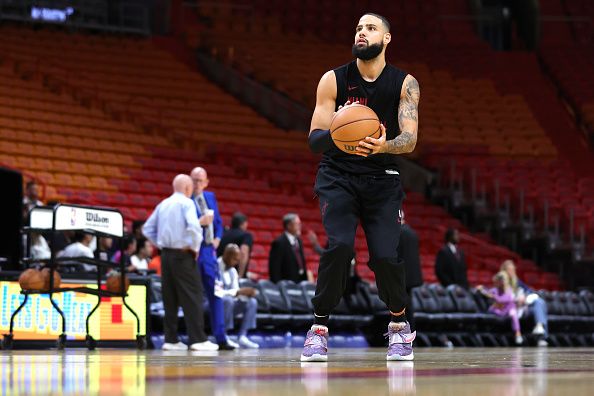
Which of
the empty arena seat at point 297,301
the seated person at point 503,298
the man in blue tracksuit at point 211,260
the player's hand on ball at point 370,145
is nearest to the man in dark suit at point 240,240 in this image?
the empty arena seat at point 297,301

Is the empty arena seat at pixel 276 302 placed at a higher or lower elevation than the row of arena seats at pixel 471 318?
higher

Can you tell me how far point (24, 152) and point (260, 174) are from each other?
4.98 m

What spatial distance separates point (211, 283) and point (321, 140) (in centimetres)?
468

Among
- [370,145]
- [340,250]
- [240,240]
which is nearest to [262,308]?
[240,240]

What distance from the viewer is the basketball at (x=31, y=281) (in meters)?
9.37

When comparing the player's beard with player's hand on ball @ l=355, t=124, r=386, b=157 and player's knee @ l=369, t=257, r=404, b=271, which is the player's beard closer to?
player's hand on ball @ l=355, t=124, r=386, b=157

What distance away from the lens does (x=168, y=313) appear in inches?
388

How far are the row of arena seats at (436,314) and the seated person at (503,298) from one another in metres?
0.11

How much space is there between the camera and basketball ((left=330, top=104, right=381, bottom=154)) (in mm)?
5637

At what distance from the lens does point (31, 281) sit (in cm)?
938

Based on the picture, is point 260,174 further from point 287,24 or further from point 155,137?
point 287,24

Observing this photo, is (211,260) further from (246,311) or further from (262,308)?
(262,308)

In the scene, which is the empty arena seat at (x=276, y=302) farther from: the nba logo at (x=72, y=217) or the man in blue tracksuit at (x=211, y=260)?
the nba logo at (x=72, y=217)

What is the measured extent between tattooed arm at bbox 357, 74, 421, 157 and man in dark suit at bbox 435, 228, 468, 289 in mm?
9144
